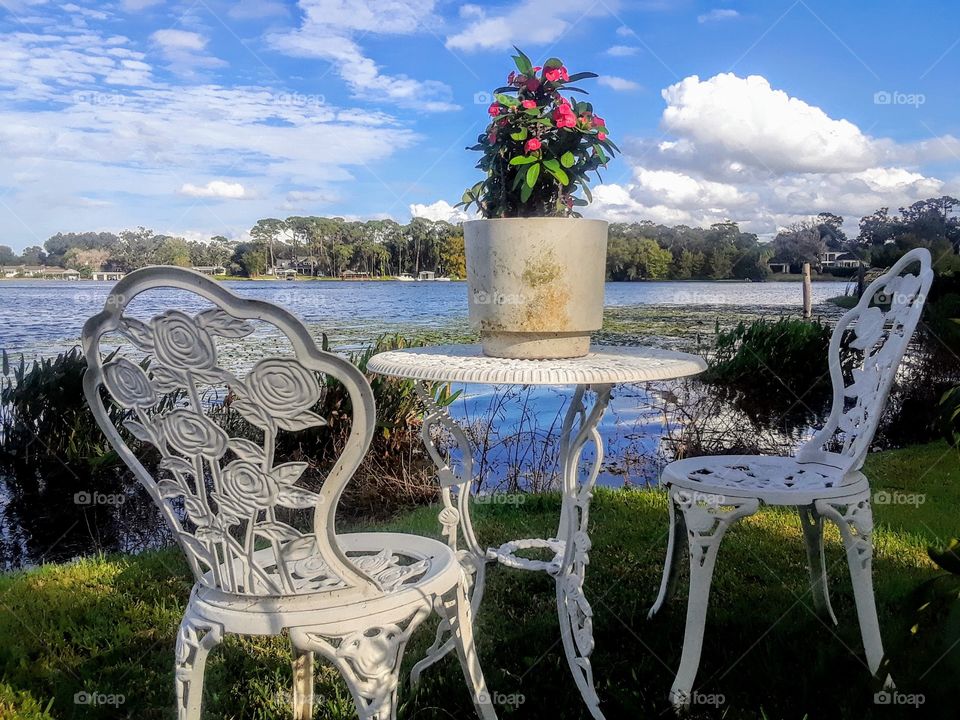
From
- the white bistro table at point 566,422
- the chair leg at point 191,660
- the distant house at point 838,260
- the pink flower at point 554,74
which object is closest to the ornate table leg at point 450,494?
the white bistro table at point 566,422

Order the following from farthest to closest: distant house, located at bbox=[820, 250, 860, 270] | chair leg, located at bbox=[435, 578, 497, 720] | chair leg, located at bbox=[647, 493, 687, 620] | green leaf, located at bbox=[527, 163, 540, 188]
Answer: distant house, located at bbox=[820, 250, 860, 270] < chair leg, located at bbox=[647, 493, 687, 620] < green leaf, located at bbox=[527, 163, 540, 188] < chair leg, located at bbox=[435, 578, 497, 720]

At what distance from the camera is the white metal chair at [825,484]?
83.2 inches

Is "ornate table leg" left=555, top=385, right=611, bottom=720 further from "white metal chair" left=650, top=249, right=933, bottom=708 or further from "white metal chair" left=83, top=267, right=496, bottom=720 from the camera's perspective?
"white metal chair" left=83, top=267, right=496, bottom=720

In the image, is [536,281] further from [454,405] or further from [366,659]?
[454,405]

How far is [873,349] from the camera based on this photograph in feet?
8.25

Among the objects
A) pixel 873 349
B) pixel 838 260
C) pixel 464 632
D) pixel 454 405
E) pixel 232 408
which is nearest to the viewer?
pixel 232 408

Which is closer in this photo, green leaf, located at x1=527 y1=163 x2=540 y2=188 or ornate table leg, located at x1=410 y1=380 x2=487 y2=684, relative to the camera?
green leaf, located at x1=527 y1=163 x2=540 y2=188

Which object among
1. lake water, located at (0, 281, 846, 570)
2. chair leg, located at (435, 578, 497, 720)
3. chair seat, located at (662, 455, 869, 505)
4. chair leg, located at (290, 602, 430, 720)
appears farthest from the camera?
lake water, located at (0, 281, 846, 570)

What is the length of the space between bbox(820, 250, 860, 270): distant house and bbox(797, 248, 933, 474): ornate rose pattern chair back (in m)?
4.77

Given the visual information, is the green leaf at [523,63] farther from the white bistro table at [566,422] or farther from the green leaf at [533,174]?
the white bistro table at [566,422]

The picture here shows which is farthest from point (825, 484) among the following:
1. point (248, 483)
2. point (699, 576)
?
point (248, 483)

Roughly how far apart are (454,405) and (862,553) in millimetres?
3022

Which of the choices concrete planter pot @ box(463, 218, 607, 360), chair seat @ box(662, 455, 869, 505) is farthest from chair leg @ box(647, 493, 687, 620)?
concrete planter pot @ box(463, 218, 607, 360)

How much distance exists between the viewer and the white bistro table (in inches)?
69.1
